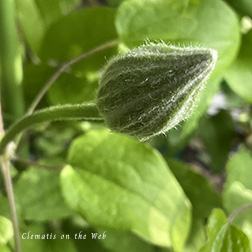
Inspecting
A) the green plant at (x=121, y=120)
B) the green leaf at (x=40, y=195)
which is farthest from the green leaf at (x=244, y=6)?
the green leaf at (x=40, y=195)

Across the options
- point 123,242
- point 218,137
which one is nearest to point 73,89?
point 123,242

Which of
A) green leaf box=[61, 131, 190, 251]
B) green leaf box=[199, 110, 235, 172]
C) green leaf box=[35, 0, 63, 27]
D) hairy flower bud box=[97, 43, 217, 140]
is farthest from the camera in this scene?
green leaf box=[199, 110, 235, 172]

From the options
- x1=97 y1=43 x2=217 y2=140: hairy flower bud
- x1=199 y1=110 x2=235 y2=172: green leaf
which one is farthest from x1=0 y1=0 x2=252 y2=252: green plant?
x1=199 y1=110 x2=235 y2=172: green leaf

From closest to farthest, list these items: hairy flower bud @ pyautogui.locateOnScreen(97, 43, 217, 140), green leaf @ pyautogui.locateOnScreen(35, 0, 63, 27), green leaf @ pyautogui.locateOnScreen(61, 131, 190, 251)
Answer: hairy flower bud @ pyautogui.locateOnScreen(97, 43, 217, 140) < green leaf @ pyautogui.locateOnScreen(61, 131, 190, 251) < green leaf @ pyautogui.locateOnScreen(35, 0, 63, 27)

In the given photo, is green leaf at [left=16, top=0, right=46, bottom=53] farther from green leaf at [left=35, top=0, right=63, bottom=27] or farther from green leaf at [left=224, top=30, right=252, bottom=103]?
green leaf at [left=224, top=30, right=252, bottom=103]

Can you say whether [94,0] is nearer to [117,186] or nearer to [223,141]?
[223,141]
